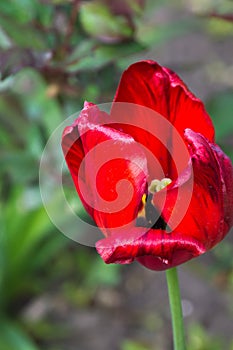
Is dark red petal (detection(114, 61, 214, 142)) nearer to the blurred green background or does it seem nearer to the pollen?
the pollen

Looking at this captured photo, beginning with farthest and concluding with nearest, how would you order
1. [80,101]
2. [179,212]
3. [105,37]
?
[80,101] < [105,37] < [179,212]

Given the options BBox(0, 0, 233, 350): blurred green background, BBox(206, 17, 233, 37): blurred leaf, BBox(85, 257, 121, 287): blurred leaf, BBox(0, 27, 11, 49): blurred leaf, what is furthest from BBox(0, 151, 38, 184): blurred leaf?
BBox(206, 17, 233, 37): blurred leaf

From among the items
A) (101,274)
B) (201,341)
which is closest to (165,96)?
(201,341)

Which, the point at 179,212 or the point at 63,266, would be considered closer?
the point at 179,212

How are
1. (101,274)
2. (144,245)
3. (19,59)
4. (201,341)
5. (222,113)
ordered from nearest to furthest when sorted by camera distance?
(144,245) < (19,59) < (222,113) < (201,341) < (101,274)

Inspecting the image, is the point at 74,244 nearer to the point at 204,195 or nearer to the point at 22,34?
the point at 22,34

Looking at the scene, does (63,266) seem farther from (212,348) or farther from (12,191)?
(212,348)

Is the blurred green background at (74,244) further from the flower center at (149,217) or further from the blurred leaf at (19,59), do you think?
the flower center at (149,217)

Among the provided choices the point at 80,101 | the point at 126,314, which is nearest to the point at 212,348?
the point at 126,314
